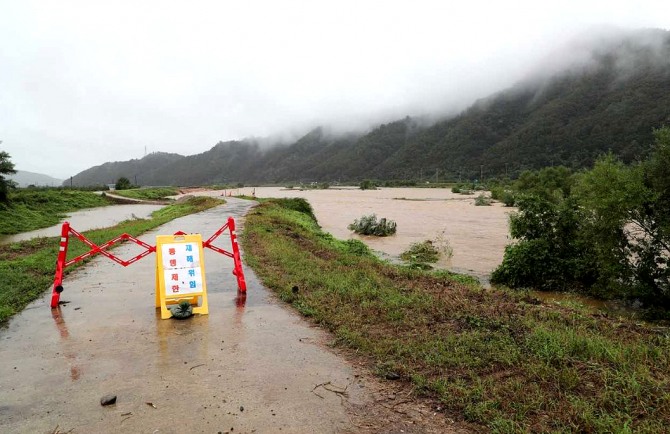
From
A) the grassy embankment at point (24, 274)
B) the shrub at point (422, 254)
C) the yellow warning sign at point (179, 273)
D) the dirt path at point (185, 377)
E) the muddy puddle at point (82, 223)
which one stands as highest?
the yellow warning sign at point (179, 273)

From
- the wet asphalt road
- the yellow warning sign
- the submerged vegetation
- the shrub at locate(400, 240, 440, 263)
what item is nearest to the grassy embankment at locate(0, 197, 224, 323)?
the wet asphalt road

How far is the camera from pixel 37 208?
1414 inches

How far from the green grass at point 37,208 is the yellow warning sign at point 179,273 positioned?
2459 centimetres

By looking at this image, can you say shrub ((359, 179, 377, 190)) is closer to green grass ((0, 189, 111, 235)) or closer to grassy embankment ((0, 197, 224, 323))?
green grass ((0, 189, 111, 235))

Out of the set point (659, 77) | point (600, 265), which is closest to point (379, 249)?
point (600, 265)

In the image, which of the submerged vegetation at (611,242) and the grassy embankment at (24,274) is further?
the submerged vegetation at (611,242)

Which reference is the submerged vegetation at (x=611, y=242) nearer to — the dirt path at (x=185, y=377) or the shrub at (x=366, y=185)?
the dirt path at (x=185, y=377)

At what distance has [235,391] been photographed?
4363 mm

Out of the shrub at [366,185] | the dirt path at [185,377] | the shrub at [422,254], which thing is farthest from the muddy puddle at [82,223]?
the shrub at [366,185]

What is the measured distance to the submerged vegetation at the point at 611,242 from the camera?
30.5 ft

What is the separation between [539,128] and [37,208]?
9907cm

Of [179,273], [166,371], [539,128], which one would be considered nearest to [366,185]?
[539,128]

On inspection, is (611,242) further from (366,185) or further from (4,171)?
(366,185)

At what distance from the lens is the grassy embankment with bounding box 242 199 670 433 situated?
3689 millimetres
